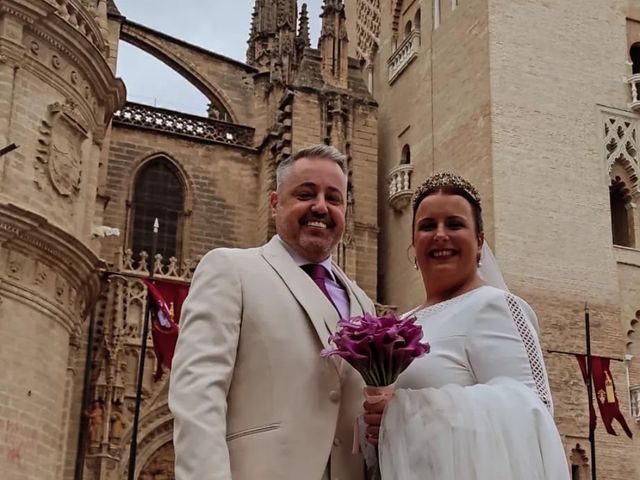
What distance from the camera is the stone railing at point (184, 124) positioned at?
23547 mm

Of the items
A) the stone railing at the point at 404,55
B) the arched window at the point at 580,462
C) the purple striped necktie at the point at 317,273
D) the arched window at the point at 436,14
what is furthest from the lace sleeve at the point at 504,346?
the stone railing at the point at 404,55

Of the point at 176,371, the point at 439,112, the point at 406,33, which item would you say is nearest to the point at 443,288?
the point at 176,371

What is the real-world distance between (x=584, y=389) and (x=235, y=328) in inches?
659

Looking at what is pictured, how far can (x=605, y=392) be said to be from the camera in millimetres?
17531

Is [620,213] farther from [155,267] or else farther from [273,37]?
[273,37]

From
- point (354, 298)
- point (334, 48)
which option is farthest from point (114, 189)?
point (354, 298)

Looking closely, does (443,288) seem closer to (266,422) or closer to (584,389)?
(266,422)

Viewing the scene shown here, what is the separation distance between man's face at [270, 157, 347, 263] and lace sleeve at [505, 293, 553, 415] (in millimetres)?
633

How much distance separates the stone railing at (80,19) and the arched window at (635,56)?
11.2m

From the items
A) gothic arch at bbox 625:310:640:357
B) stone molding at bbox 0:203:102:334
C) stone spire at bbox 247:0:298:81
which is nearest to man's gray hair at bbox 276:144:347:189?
stone molding at bbox 0:203:102:334

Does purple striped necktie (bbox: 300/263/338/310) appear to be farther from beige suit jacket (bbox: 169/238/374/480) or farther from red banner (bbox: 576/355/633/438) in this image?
red banner (bbox: 576/355/633/438)

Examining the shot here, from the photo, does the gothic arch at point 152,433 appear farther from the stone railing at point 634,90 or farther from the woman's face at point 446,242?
the woman's face at point 446,242

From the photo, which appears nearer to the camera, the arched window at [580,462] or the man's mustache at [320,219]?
the man's mustache at [320,219]

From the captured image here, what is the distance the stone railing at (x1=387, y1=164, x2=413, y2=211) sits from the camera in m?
22.5
